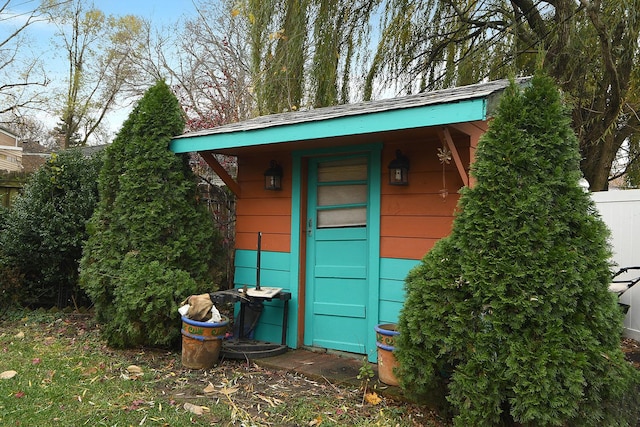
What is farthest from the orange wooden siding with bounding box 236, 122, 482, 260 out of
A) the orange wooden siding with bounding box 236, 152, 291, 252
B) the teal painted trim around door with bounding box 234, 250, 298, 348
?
the teal painted trim around door with bounding box 234, 250, 298, 348

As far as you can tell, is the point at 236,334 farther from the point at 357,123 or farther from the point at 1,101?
the point at 1,101

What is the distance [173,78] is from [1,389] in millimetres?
14317

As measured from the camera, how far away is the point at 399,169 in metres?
3.92

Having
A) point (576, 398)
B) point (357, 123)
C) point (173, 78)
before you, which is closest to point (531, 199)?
point (576, 398)

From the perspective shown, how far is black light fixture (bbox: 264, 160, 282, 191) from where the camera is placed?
4.68m

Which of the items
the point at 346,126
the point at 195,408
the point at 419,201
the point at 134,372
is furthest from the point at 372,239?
the point at 134,372

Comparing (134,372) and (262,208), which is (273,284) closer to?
(262,208)

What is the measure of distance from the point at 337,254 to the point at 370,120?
1.46m

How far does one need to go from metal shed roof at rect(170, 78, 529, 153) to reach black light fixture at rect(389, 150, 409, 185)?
0.46 m

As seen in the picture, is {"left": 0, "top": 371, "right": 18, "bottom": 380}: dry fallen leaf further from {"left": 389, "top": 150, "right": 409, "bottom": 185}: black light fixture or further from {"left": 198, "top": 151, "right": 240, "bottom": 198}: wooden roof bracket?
{"left": 389, "top": 150, "right": 409, "bottom": 185}: black light fixture

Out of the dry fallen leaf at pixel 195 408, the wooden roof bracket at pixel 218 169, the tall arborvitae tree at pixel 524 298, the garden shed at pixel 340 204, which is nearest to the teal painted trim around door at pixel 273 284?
the garden shed at pixel 340 204

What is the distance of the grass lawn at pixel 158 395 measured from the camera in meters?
2.95

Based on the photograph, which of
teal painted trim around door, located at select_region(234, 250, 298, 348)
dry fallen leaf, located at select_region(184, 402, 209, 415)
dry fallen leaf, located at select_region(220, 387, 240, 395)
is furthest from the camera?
teal painted trim around door, located at select_region(234, 250, 298, 348)

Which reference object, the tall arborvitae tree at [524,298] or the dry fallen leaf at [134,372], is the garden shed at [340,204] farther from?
the dry fallen leaf at [134,372]
